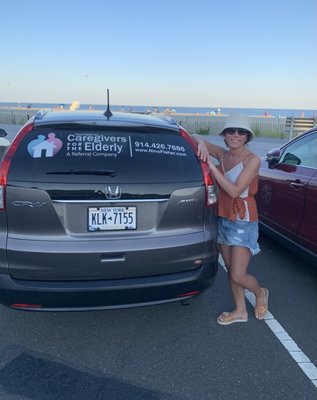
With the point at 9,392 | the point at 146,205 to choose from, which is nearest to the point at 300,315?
the point at 146,205

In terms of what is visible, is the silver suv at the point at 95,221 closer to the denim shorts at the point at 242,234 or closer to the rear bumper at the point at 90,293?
the rear bumper at the point at 90,293

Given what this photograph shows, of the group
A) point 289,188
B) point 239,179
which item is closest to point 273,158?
point 289,188

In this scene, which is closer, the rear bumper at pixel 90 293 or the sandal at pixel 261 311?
the rear bumper at pixel 90 293

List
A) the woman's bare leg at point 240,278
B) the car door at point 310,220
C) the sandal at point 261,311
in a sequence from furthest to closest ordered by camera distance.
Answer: the car door at point 310,220 < the sandal at point 261,311 < the woman's bare leg at point 240,278

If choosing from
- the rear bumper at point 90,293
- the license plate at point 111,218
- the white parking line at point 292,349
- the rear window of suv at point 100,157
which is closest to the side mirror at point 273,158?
the white parking line at point 292,349

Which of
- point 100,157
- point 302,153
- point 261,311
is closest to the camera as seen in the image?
point 100,157

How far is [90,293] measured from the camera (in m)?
2.71

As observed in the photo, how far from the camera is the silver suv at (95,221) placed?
8.74ft

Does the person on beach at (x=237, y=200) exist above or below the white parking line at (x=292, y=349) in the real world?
above

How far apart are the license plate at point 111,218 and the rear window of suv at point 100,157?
19 cm

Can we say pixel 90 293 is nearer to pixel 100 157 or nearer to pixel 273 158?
pixel 100 157

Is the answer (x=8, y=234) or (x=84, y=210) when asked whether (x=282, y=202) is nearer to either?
(x=84, y=210)

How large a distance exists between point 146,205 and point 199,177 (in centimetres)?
47

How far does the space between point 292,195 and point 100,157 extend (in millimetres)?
2388
